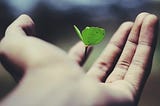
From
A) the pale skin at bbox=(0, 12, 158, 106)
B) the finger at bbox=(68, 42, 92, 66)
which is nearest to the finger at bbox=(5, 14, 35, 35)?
the pale skin at bbox=(0, 12, 158, 106)

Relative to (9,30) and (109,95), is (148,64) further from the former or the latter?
(9,30)

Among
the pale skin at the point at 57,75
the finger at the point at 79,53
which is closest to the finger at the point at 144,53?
the pale skin at the point at 57,75

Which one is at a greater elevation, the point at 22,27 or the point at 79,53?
the point at 22,27

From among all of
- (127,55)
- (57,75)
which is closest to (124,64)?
(127,55)

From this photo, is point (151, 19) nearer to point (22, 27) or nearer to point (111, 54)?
point (111, 54)

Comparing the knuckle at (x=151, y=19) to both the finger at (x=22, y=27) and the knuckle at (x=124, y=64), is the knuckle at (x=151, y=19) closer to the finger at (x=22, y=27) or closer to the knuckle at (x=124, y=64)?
the knuckle at (x=124, y=64)
